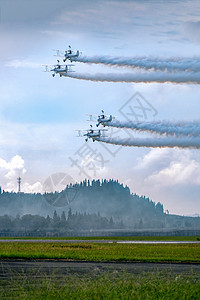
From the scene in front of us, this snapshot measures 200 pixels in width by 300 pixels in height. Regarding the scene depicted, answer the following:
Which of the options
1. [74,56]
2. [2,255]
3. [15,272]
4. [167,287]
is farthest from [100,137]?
[167,287]

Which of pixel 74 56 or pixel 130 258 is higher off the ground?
pixel 74 56

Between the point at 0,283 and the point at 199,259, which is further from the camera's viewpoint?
the point at 199,259

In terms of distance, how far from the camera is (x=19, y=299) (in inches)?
810

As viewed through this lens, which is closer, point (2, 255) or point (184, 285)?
point (184, 285)

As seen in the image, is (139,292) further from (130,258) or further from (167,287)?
(130,258)

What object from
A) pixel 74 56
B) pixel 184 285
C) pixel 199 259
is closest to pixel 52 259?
pixel 199 259

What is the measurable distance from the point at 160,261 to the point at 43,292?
1249 inches

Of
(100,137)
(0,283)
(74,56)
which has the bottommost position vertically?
(0,283)

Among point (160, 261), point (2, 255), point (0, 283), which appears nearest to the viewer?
point (0, 283)

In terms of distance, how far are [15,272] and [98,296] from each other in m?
18.2

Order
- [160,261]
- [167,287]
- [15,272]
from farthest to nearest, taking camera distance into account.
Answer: [160,261], [15,272], [167,287]

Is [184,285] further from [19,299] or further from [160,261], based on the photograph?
[160,261]

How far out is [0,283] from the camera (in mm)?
29281

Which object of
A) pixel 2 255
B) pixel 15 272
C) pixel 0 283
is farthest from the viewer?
pixel 2 255
